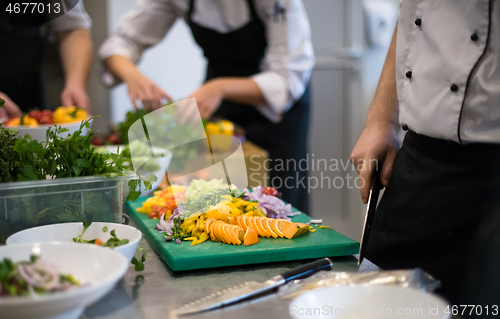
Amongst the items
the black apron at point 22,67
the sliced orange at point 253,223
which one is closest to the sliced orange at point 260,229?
the sliced orange at point 253,223

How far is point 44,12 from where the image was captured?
0.93m

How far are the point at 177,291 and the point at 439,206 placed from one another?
1.89 ft

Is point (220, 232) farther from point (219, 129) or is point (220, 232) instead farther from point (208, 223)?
point (219, 129)

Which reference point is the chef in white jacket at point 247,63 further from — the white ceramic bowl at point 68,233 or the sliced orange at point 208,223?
the white ceramic bowl at point 68,233

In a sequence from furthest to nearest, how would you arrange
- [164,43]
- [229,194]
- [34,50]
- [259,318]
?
[164,43]
[34,50]
[229,194]
[259,318]

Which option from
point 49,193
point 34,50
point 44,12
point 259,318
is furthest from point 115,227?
point 34,50

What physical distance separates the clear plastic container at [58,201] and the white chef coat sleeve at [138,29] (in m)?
1.40

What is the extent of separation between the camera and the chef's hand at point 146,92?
5.82ft

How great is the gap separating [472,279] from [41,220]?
2.70 ft

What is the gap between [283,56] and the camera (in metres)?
1.95

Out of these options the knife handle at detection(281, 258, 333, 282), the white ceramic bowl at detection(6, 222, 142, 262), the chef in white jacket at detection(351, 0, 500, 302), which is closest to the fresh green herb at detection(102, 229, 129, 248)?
the white ceramic bowl at detection(6, 222, 142, 262)

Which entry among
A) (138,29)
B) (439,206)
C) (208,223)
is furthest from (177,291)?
(138,29)

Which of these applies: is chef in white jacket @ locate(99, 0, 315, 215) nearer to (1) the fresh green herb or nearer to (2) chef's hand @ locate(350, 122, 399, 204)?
(2) chef's hand @ locate(350, 122, 399, 204)

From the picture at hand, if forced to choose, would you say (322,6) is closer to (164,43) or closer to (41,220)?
(164,43)
